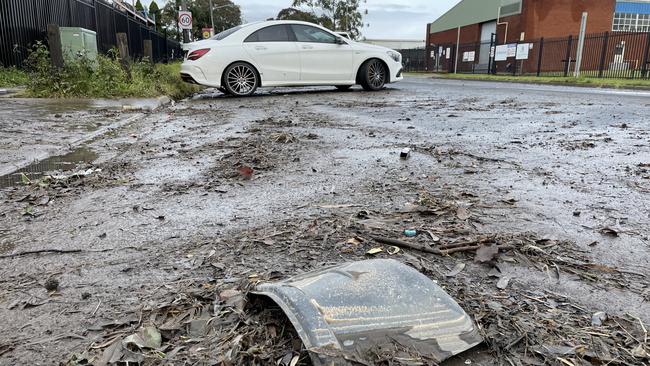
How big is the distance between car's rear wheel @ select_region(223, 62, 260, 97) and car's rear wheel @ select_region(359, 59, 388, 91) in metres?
2.52

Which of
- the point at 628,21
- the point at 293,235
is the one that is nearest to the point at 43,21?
the point at 293,235

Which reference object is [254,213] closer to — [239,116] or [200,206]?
[200,206]

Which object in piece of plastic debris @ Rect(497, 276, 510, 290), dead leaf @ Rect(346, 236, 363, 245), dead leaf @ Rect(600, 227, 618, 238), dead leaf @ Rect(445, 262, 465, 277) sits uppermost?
dead leaf @ Rect(600, 227, 618, 238)

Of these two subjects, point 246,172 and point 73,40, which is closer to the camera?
point 246,172

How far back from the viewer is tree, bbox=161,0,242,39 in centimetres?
5203

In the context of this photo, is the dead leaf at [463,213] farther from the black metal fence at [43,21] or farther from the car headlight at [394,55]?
the black metal fence at [43,21]

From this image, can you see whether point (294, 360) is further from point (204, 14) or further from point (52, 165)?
point (204, 14)

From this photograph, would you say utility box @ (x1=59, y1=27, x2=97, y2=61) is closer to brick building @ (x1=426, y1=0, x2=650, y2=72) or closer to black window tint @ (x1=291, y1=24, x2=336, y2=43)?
black window tint @ (x1=291, y1=24, x2=336, y2=43)

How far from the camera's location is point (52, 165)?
371cm

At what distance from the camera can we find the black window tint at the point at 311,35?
1041 cm

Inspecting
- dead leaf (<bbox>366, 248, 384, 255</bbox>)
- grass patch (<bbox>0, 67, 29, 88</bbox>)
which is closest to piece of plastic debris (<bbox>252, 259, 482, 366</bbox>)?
dead leaf (<bbox>366, 248, 384, 255</bbox>)

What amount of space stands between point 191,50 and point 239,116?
388cm

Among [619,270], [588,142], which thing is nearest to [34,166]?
[619,270]

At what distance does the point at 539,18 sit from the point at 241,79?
33.3 m
